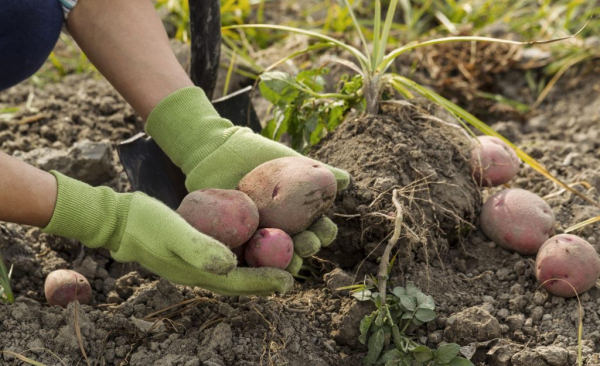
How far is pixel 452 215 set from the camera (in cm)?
181

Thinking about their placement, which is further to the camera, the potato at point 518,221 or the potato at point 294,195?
the potato at point 518,221

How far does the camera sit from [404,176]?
5.93 ft

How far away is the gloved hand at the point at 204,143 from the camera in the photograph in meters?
1.77

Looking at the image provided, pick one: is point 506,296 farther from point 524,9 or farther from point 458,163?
point 524,9

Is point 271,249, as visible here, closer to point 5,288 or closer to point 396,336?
point 396,336

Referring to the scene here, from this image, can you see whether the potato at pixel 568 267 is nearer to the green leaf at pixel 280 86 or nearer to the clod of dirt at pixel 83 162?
the green leaf at pixel 280 86

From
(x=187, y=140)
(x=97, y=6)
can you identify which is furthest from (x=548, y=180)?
(x=97, y=6)

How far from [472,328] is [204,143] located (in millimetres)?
792

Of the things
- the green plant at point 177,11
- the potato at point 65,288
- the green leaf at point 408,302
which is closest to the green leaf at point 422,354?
the green leaf at point 408,302

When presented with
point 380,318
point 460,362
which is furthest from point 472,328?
point 380,318

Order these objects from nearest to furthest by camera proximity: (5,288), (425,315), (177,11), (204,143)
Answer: (425,315), (5,288), (204,143), (177,11)

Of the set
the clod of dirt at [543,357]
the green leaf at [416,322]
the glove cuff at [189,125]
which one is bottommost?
the clod of dirt at [543,357]

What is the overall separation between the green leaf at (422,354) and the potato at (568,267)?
1.28ft

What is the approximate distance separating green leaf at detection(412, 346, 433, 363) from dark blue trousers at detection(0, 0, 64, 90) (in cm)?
117
